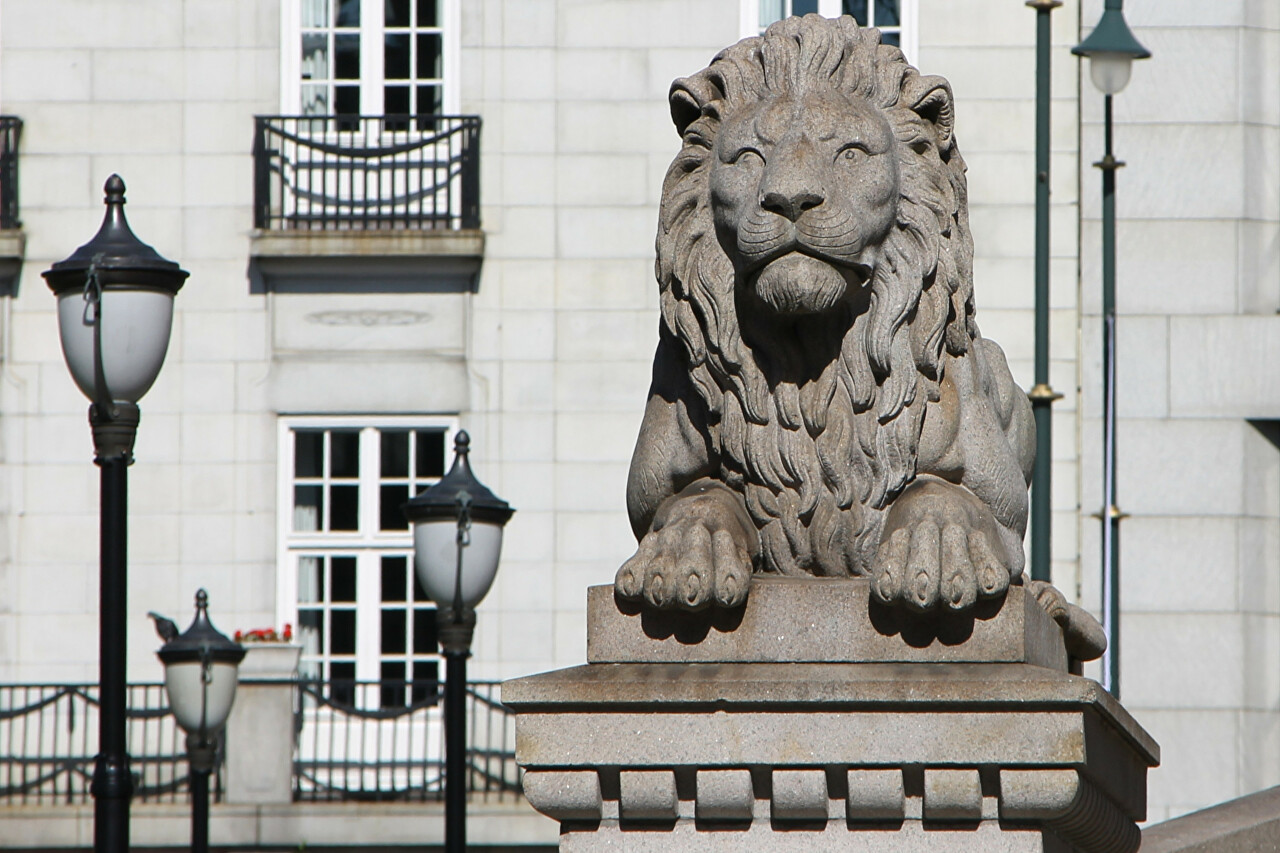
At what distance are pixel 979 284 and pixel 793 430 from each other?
53.8 feet

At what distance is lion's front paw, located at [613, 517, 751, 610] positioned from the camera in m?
5.50

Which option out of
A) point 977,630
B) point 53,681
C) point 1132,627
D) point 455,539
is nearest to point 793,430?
point 977,630

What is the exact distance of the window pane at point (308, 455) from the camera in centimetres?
2244

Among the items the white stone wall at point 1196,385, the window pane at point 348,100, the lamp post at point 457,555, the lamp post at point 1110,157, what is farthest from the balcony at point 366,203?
the lamp post at point 457,555

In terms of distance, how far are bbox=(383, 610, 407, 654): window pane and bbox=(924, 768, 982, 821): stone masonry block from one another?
56.5ft

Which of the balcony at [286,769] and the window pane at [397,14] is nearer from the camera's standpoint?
the balcony at [286,769]

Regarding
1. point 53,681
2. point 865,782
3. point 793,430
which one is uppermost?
point 793,430

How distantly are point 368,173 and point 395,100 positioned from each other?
904 mm

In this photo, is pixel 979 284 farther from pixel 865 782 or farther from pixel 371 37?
pixel 865 782

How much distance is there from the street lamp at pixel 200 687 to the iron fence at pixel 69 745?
19.9 ft

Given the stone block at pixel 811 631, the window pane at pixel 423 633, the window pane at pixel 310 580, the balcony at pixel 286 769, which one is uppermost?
the stone block at pixel 811 631

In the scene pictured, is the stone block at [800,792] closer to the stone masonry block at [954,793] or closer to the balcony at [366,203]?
the stone masonry block at [954,793]

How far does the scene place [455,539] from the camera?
41.3 feet

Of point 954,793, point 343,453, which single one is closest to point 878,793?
point 954,793
